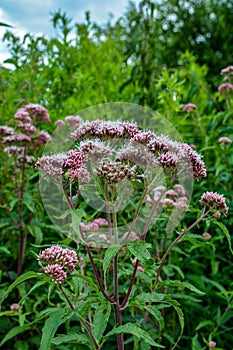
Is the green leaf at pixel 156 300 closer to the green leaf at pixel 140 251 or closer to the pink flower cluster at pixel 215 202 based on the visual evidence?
the green leaf at pixel 140 251

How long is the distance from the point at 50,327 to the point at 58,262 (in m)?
0.18

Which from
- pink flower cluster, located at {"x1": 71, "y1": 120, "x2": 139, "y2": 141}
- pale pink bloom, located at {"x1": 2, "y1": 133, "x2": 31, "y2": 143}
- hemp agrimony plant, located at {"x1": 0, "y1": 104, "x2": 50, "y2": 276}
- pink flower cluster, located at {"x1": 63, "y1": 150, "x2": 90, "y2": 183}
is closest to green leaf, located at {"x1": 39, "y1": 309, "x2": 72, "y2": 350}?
pink flower cluster, located at {"x1": 63, "y1": 150, "x2": 90, "y2": 183}

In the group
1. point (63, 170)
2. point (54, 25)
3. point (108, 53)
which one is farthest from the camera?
point (108, 53)

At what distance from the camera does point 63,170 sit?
141cm

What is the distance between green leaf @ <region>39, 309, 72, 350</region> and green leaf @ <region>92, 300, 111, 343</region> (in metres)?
0.10

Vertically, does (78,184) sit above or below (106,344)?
above

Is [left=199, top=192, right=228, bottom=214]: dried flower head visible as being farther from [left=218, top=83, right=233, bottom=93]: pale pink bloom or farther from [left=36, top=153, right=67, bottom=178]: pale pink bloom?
[left=218, top=83, right=233, bottom=93]: pale pink bloom

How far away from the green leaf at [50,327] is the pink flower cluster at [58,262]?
4.2 inches

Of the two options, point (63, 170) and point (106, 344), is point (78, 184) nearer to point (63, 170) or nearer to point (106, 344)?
point (63, 170)

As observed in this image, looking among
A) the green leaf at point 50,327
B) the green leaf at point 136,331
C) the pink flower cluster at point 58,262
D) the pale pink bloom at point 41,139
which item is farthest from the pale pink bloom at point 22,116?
the green leaf at point 136,331

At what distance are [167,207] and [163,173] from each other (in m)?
0.66

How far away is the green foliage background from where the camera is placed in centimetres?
239

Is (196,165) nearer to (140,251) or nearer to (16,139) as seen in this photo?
(140,251)

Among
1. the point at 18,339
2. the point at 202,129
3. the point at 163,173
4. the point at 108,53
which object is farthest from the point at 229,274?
the point at 108,53
